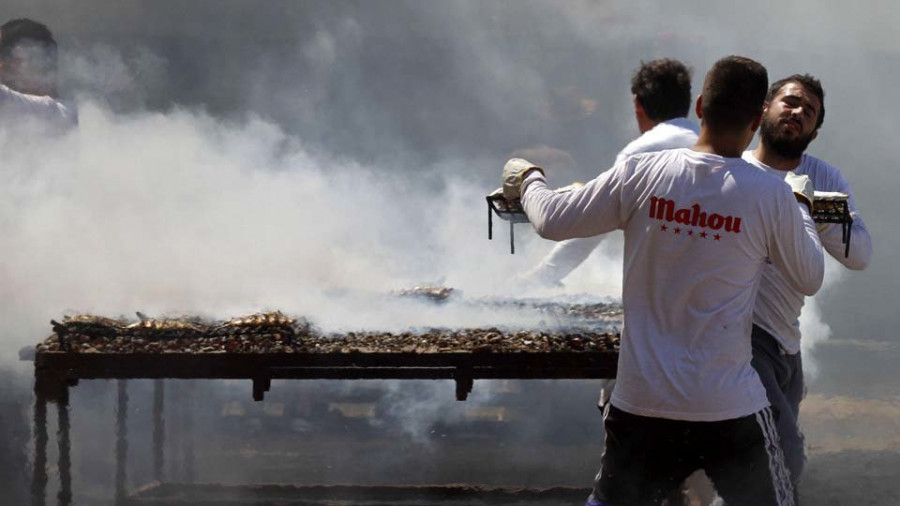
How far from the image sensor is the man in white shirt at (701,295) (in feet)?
8.76

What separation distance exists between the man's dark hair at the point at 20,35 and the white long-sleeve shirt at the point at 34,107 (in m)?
0.26

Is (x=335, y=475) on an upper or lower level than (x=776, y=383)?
lower

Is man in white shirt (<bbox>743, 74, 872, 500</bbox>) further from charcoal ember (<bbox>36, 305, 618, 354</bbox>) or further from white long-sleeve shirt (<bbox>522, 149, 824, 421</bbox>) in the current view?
charcoal ember (<bbox>36, 305, 618, 354</bbox>)

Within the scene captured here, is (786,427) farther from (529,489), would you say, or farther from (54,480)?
(54,480)

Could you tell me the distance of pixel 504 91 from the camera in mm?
12305

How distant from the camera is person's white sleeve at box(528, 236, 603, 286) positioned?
701 centimetres

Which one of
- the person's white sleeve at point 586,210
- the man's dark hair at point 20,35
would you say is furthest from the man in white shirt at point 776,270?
the man's dark hair at point 20,35

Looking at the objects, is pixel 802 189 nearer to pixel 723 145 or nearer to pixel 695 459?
pixel 723 145

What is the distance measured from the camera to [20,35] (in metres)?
6.73

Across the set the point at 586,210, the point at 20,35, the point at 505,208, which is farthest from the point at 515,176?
the point at 20,35

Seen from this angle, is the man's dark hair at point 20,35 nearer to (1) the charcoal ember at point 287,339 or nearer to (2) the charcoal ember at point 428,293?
(1) the charcoal ember at point 287,339

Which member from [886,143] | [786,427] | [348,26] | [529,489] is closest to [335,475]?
[529,489]

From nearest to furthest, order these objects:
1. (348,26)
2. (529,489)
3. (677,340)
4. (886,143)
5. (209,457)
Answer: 1. (677,340)
2. (529,489)
3. (209,457)
4. (348,26)
5. (886,143)

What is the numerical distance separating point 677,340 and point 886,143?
11.3 metres
